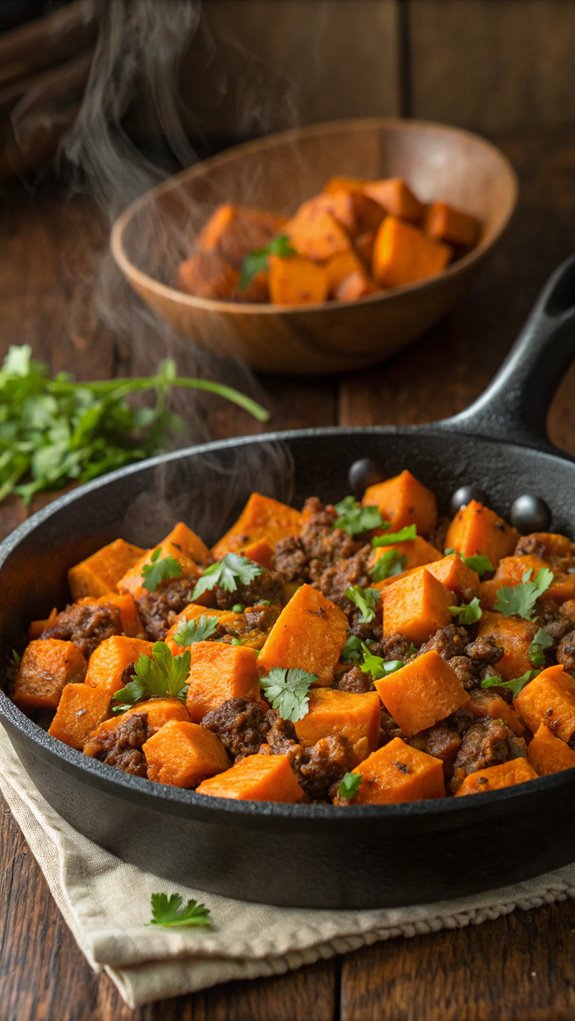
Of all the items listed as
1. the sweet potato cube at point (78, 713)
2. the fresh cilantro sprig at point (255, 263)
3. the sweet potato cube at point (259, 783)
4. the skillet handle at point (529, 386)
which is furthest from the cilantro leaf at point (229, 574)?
the fresh cilantro sprig at point (255, 263)

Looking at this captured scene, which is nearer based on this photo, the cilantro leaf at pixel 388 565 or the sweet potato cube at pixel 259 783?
the sweet potato cube at pixel 259 783

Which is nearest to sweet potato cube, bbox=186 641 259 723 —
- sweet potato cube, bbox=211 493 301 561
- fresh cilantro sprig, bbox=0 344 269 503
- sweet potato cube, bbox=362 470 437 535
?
sweet potato cube, bbox=211 493 301 561

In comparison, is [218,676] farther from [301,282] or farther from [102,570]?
[301,282]

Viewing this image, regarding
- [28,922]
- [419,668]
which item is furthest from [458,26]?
[28,922]

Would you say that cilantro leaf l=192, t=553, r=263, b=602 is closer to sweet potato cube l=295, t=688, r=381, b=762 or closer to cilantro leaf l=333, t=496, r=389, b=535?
cilantro leaf l=333, t=496, r=389, b=535

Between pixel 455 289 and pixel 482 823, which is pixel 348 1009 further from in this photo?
pixel 455 289

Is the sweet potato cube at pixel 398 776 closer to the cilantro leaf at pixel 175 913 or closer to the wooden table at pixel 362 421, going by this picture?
the wooden table at pixel 362 421
